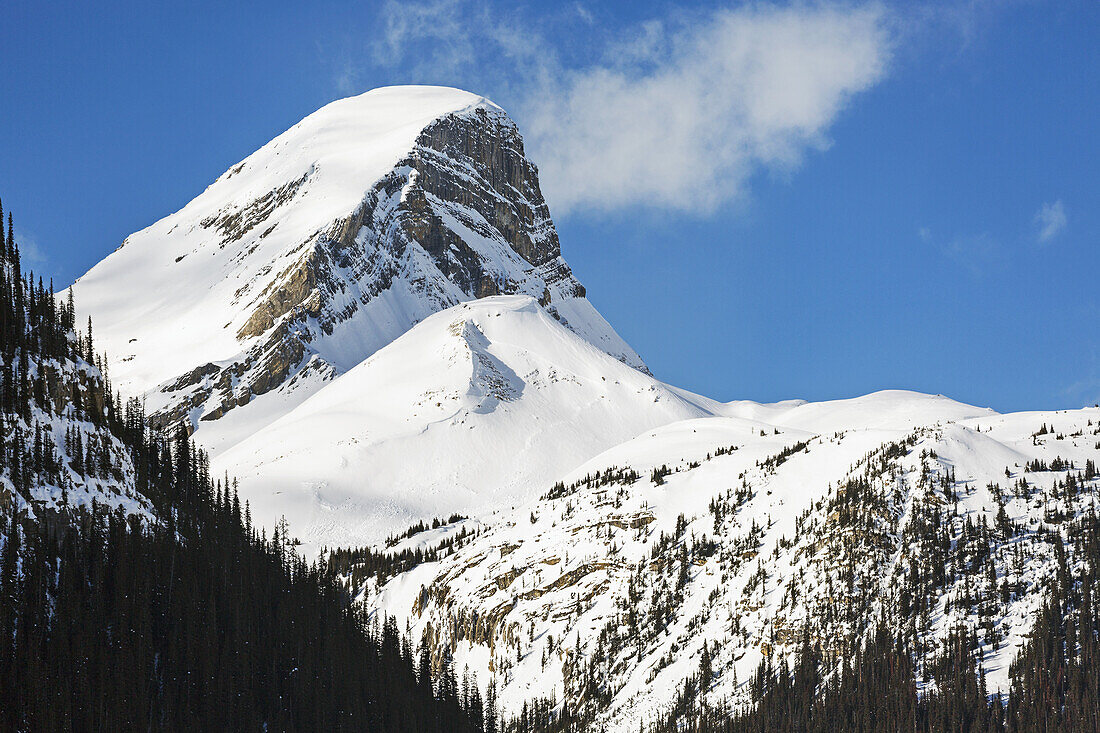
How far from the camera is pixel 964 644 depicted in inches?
4636

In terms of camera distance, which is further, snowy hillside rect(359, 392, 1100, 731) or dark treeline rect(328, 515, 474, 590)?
dark treeline rect(328, 515, 474, 590)

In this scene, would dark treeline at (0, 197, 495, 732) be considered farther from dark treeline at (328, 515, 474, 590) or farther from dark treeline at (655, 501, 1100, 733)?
dark treeline at (328, 515, 474, 590)

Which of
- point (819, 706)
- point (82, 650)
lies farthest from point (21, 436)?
point (819, 706)

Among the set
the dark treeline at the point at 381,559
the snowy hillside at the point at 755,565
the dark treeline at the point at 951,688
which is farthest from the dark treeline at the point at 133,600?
the dark treeline at the point at 381,559

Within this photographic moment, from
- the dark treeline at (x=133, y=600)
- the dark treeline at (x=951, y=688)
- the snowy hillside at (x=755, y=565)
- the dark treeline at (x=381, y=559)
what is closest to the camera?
the dark treeline at (x=133, y=600)

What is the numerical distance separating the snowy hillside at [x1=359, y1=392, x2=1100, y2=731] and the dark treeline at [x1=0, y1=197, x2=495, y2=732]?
70.2 feet

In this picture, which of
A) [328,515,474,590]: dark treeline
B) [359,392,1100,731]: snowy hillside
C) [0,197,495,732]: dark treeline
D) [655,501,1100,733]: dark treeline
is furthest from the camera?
[328,515,474,590]: dark treeline

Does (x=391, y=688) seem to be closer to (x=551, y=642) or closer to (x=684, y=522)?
(x=551, y=642)

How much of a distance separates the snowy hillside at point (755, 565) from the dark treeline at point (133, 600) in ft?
70.2

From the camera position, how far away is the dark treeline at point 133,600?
292 ft

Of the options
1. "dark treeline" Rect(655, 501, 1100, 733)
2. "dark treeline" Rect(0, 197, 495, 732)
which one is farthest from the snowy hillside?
"dark treeline" Rect(0, 197, 495, 732)

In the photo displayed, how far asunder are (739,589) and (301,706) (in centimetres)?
5378

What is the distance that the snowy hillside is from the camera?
128125 millimetres

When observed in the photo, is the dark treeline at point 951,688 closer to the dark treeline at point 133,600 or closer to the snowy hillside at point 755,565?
the snowy hillside at point 755,565
